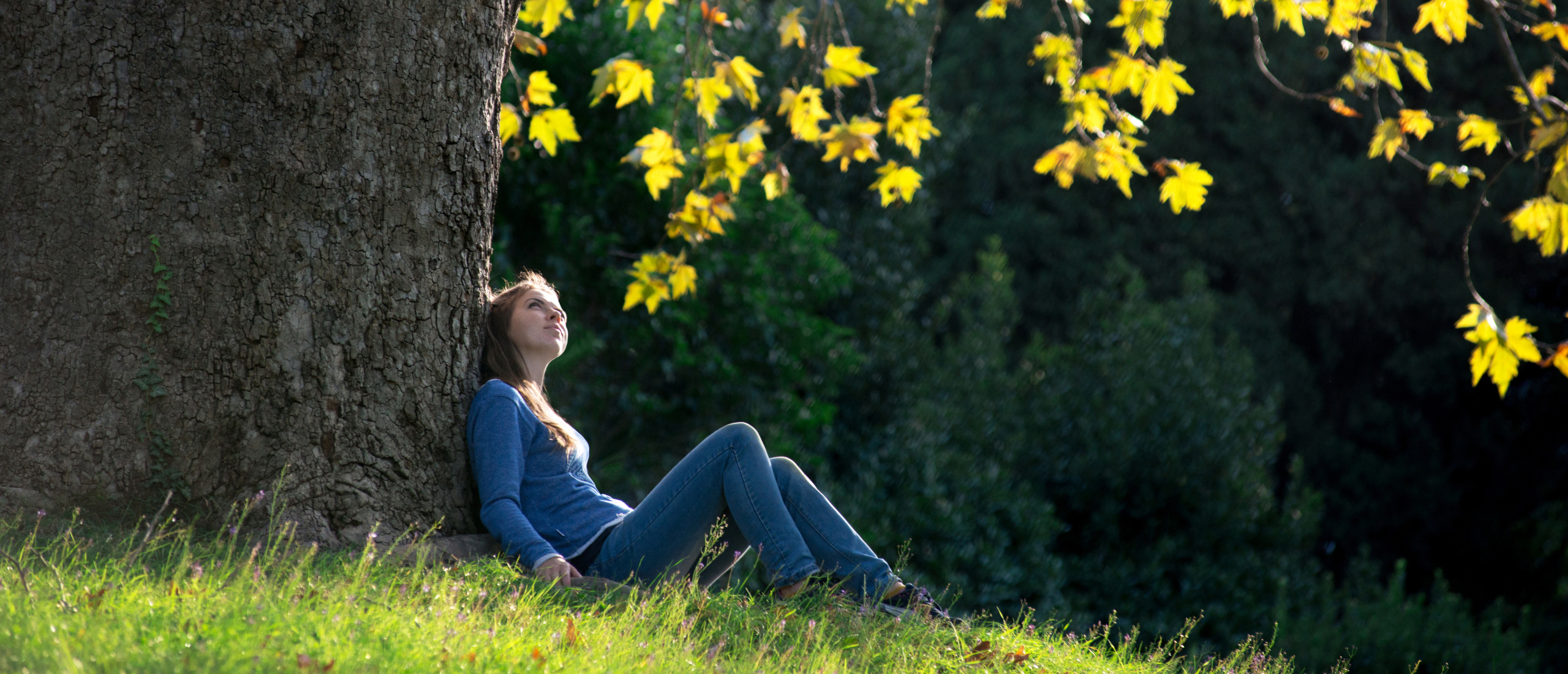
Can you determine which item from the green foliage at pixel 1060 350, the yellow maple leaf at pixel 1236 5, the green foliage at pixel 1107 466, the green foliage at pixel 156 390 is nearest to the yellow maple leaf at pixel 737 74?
the yellow maple leaf at pixel 1236 5

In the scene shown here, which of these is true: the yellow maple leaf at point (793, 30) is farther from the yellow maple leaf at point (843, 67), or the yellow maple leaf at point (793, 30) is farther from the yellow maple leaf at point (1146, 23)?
the yellow maple leaf at point (1146, 23)

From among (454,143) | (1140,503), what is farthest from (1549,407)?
(454,143)

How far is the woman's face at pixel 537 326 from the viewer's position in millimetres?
3809

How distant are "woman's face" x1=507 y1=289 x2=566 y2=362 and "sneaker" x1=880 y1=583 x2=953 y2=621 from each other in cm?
139

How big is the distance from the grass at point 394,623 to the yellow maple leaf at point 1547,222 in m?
1.73

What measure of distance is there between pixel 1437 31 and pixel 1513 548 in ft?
31.1

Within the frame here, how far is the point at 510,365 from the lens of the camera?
374cm

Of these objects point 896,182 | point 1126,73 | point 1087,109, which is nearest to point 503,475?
point 896,182

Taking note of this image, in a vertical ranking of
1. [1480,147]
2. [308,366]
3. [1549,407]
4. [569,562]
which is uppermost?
[308,366]

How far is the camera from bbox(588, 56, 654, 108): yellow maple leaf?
4387 mm

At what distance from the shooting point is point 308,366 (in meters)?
3.20

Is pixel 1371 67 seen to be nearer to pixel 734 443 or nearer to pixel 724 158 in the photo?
pixel 724 158

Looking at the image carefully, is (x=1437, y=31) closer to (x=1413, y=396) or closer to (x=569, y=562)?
(x=569, y=562)

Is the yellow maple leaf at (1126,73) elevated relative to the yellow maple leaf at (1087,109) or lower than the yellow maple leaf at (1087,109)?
elevated
